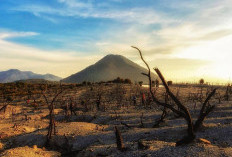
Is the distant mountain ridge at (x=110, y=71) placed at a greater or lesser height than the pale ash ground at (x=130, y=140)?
greater

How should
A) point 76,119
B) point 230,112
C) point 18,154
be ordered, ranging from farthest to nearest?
point 76,119 < point 230,112 < point 18,154

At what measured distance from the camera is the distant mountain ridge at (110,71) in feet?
302

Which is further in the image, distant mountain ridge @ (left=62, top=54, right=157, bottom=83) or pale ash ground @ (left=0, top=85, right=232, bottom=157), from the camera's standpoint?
distant mountain ridge @ (left=62, top=54, right=157, bottom=83)

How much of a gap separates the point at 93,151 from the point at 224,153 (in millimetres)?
1870

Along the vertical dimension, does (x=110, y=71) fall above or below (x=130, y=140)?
above

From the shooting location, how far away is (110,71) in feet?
319

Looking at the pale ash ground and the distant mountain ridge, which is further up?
the distant mountain ridge

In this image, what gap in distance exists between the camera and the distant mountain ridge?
91.9m

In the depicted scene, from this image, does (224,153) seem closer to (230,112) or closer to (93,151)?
(93,151)

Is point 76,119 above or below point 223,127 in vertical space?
below

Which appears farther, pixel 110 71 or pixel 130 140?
pixel 110 71

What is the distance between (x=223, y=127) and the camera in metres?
4.21

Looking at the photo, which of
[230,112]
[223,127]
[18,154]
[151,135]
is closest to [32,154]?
[18,154]

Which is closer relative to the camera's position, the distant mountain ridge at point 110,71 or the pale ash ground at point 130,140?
the pale ash ground at point 130,140
